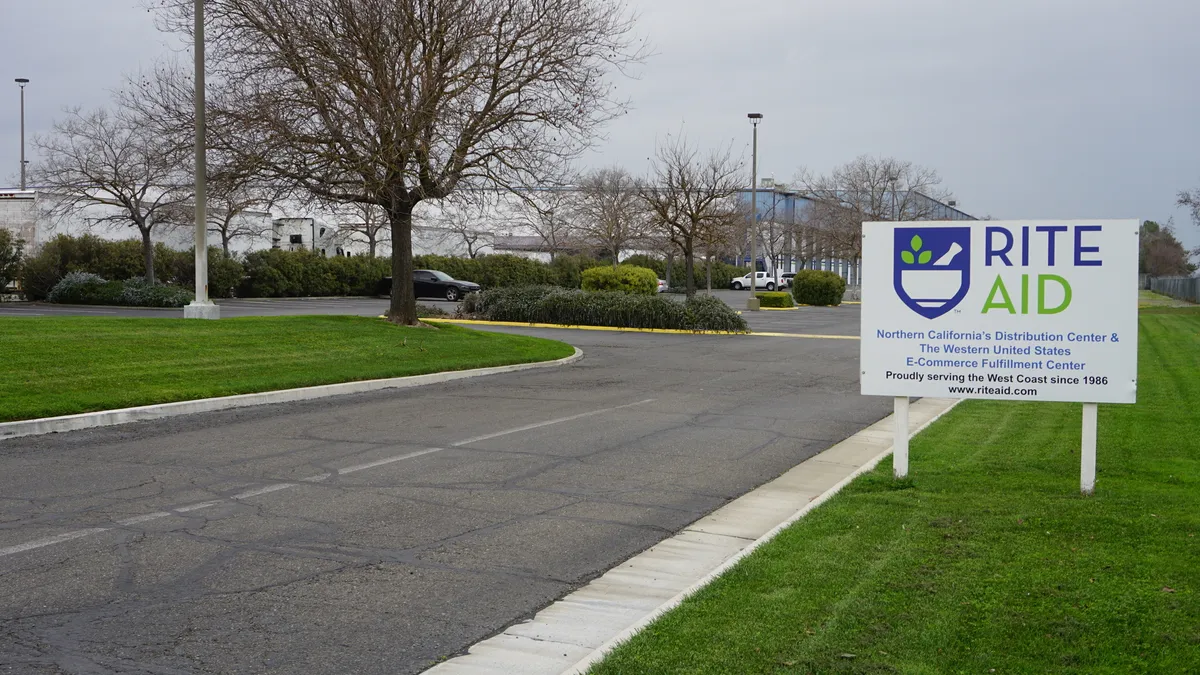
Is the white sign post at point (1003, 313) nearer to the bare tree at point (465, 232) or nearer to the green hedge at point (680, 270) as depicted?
the bare tree at point (465, 232)

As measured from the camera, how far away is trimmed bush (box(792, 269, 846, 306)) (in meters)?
52.7

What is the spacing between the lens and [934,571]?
19.1ft

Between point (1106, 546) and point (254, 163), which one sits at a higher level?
point (254, 163)

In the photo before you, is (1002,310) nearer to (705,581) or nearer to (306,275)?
(705,581)

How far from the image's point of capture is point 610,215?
2435 inches

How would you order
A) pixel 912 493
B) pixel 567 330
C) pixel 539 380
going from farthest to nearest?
1. pixel 567 330
2. pixel 539 380
3. pixel 912 493

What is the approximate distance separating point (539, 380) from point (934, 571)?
12.3 metres

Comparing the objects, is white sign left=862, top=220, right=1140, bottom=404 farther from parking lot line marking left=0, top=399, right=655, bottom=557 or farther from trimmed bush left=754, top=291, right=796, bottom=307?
trimmed bush left=754, top=291, right=796, bottom=307

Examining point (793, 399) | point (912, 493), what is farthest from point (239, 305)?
point (912, 493)

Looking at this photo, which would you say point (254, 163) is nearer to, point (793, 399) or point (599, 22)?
point (599, 22)

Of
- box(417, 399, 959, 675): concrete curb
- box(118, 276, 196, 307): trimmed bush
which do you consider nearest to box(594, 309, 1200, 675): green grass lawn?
box(417, 399, 959, 675): concrete curb

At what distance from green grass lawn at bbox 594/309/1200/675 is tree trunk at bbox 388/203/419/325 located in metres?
16.2

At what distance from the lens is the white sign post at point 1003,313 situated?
7.80 metres

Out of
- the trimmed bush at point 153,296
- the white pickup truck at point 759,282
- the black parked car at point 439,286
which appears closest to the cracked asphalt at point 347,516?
the trimmed bush at point 153,296
